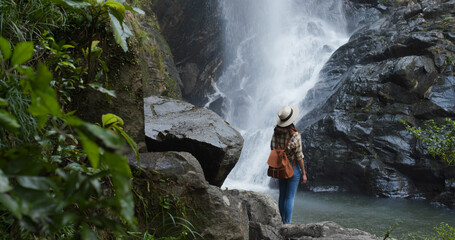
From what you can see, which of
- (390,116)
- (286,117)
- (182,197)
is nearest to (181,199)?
(182,197)

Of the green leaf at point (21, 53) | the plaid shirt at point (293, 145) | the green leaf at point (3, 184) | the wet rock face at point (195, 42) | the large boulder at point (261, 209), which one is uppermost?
the wet rock face at point (195, 42)

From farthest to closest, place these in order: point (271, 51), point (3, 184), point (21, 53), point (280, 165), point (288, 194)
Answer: point (271, 51) → point (288, 194) → point (280, 165) → point (21, 53) → point (3, 184)

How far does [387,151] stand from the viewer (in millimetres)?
10281

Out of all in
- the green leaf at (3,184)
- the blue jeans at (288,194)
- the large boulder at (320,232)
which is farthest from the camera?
the blue jeans at (288,194)

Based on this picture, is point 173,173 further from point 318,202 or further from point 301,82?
point 301,82

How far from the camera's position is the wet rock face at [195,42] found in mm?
16984

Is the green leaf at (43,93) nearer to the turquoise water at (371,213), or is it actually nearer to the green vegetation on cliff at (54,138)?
the green vegetation on cliff at (54,138)

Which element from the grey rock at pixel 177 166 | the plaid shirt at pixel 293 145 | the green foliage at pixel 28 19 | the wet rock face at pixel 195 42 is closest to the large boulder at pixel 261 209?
the plaid shirt at pixel 293 145

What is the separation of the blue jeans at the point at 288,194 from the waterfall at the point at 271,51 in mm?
9530

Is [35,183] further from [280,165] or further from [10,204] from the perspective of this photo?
[280,165]

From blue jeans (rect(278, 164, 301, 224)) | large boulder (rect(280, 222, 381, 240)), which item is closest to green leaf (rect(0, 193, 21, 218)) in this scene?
large boulder (rect(280, 222, 381, 240))

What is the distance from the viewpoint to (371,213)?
791cm

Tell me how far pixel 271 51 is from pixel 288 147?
1626cm

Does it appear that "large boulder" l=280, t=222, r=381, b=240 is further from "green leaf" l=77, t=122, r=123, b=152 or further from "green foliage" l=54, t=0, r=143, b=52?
"green leaf" l=77, t=122, r=123, b=152
